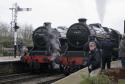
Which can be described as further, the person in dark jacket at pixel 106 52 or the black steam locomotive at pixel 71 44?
the black steam locomotive at pixel 71 44

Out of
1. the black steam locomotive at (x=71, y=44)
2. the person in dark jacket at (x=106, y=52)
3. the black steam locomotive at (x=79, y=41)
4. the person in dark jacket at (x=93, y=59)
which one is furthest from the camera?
the black steam locomotive at (x=71, y=44)

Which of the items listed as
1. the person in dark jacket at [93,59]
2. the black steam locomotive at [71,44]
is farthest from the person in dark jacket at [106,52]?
the black steam locomotive at [71,44]

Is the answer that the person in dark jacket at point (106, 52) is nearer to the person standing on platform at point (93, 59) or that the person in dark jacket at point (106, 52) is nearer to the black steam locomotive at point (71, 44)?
the person standing on platform at point (93, 59)

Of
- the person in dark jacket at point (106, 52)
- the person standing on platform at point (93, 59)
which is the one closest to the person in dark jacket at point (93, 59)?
the person standing on platform at point (93, 59)

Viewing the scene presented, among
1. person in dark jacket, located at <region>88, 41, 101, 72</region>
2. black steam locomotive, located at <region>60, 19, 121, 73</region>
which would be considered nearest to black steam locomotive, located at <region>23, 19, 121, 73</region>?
black steam locomotive, located at <region>60, 19, 121, 73</region>

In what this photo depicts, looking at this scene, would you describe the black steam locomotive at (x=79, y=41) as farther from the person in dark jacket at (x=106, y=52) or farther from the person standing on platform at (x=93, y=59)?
the person standing on platform at (x=93, y=59)

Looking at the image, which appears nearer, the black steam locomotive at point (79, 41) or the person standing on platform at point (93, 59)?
the person standing on platform at point (93, 59)

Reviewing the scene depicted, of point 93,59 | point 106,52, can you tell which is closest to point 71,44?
point 106,52

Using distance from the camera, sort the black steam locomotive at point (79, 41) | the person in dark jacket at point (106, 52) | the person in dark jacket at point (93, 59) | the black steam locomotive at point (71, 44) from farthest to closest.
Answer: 1. the black steam locomotive at point (71, 44)
2. the black steam locomotive at point (79, 41)
3. the person in dark jacket at point (106, 52)
4. the person in dark jacket at point (93, 59)

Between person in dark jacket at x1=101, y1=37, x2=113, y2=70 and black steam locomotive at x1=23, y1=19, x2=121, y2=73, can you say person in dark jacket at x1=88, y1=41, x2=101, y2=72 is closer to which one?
person in dark jacket at x1=101, y1=37, x2=113, y2=70

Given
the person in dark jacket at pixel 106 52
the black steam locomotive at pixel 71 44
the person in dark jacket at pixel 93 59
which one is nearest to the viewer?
the person in dark jacket at pixel 93 59

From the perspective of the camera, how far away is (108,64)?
1561cm

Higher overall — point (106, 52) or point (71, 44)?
point (106, 52)

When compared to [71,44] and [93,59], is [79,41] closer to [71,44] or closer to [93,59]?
[71,44]
